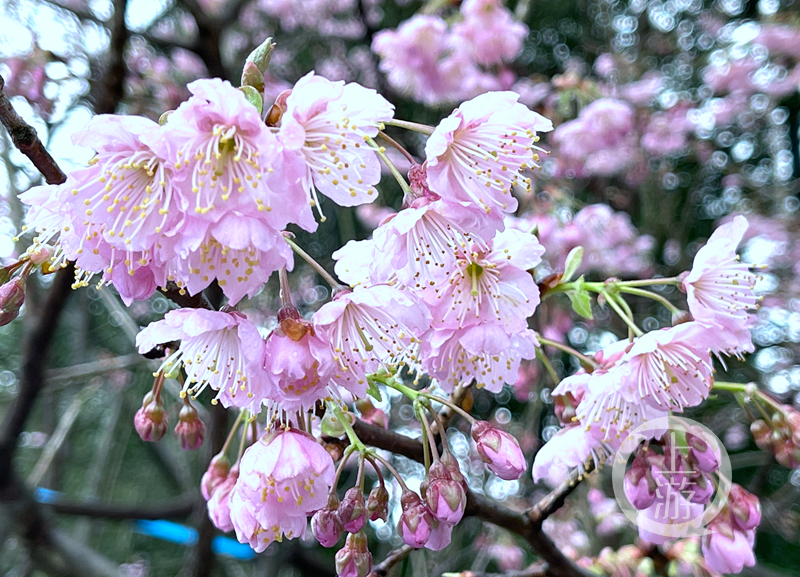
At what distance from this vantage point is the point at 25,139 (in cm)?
72

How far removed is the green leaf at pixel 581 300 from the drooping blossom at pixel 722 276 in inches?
6.4

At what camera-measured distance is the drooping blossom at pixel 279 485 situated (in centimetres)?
74

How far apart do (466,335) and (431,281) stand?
0.10 metres

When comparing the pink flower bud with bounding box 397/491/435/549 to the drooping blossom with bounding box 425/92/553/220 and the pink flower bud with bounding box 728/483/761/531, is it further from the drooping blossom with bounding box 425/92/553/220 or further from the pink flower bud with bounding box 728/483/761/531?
the pink flower bud with bounding box 728/483/761/531

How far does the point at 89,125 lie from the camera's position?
2.14 ft

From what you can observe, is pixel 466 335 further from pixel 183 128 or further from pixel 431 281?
pixel 183 128

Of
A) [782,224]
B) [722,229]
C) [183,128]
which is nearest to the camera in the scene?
[183,128]

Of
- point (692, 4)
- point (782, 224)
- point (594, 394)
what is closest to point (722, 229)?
point (594, 394)

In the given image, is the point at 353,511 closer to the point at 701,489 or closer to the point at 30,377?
the point at 701,489

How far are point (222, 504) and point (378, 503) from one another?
0.88 ft

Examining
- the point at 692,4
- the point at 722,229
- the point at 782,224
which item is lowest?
the point at 782,224

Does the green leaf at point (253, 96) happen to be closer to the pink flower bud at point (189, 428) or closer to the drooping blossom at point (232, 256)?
the drooping blossom at point (232, 256)

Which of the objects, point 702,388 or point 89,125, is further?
point 702,388

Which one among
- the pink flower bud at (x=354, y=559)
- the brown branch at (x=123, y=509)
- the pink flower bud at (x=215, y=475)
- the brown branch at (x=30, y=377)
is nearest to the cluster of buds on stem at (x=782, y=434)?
the pink flower bud at (x=354, y=559)
